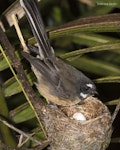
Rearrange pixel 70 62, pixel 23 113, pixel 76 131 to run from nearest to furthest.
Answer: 1. pixel 23 113
2. pixel 76 131
3. pixel 70 62

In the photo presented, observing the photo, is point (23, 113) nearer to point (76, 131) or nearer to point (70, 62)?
point (76, 131)

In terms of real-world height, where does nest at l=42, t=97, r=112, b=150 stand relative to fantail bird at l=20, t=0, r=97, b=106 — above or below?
below

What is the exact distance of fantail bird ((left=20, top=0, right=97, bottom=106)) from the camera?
2.76 m

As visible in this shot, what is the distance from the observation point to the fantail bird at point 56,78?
2.76 meters

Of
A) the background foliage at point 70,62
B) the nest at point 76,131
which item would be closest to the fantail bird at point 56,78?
the background foliage at point 70,62

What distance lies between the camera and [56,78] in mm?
3238

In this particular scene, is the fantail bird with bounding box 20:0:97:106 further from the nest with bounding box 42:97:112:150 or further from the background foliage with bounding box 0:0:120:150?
the nest with bounding box 42:97:112:150

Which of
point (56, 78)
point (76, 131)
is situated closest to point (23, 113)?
point (76, 131)

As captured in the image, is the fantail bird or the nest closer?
the nest

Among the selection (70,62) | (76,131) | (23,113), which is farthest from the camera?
(70,62)

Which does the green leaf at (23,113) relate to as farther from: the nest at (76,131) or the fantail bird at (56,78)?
the fantail bird at (56,78)

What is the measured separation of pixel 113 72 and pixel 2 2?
5.37ft

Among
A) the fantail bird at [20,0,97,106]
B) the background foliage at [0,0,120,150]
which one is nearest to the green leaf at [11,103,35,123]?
the background foliage at [0,0,120,150]

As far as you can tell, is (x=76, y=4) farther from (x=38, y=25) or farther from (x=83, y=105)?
(x=38, y=25)
